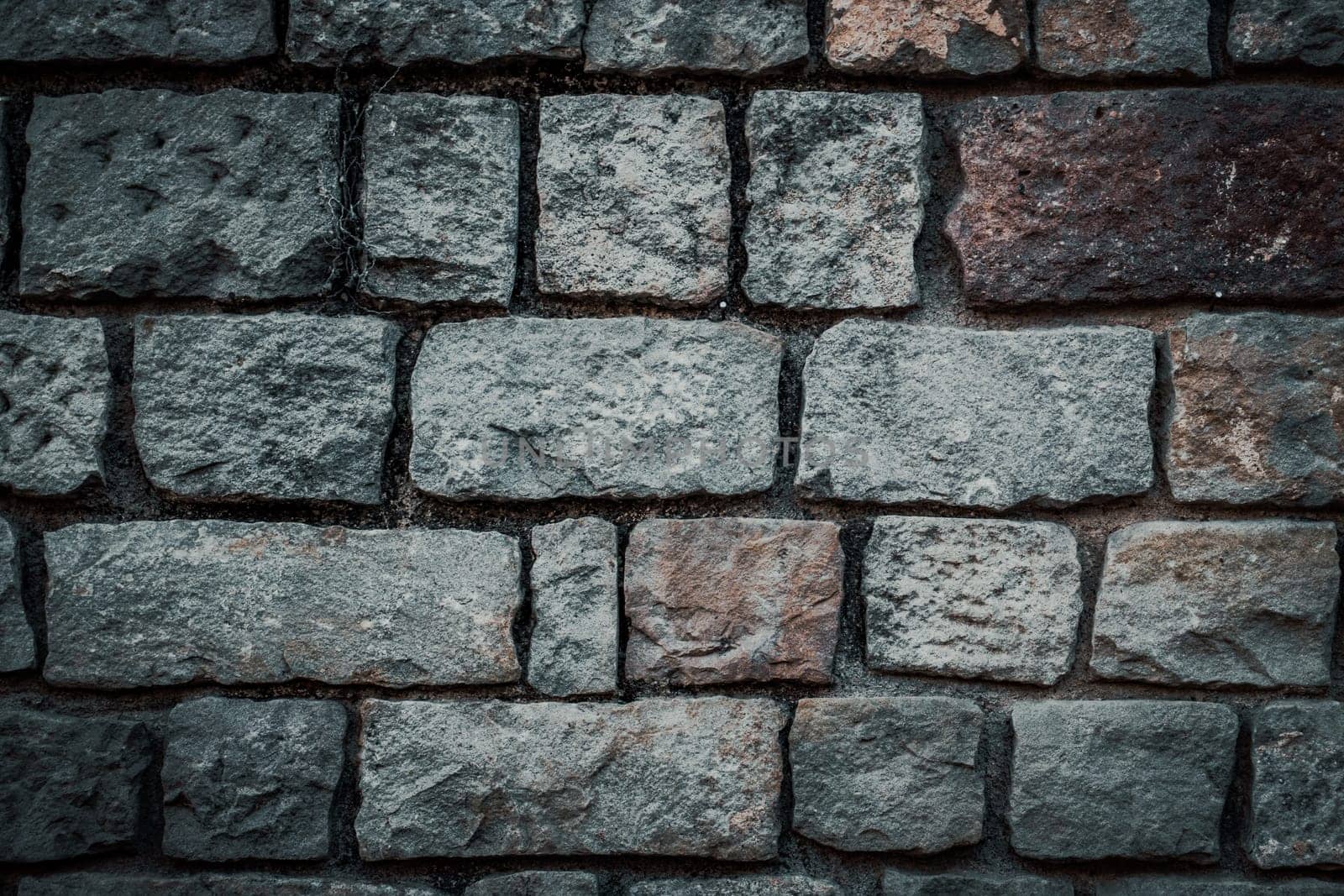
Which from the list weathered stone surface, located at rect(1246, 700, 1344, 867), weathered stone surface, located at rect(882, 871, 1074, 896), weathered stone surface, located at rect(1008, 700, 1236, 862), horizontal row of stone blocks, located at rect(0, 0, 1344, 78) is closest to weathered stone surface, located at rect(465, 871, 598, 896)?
weathered stone surface, located at rect(882, 871, 1074, 896)

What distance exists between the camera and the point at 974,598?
5.12ft

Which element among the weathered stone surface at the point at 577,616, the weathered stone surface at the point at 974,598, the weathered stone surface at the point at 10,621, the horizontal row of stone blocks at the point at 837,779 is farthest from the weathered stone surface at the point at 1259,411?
the weathered stone surface at the point at 10,621

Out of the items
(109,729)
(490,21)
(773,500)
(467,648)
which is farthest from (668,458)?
(109,729)

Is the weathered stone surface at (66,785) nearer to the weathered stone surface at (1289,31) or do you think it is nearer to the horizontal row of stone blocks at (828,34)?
the horizontal row of stone blocks at (828,34)

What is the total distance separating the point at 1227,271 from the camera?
157 cm

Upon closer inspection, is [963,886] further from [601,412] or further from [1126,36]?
[1126,36]

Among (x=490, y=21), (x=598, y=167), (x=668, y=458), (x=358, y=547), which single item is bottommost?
(x=358, y=547)

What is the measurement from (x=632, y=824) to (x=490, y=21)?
1296 millimetres

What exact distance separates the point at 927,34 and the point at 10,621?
1752 mm

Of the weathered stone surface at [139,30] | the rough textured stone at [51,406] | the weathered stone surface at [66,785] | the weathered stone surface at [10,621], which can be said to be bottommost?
the weathered stone surface at [66,785]

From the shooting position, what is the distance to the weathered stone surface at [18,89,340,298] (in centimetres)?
160

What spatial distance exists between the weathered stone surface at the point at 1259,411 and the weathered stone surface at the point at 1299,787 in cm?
35

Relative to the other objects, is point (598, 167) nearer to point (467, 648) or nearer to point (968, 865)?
point (467, 648)

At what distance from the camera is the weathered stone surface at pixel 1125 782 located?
155 cm
